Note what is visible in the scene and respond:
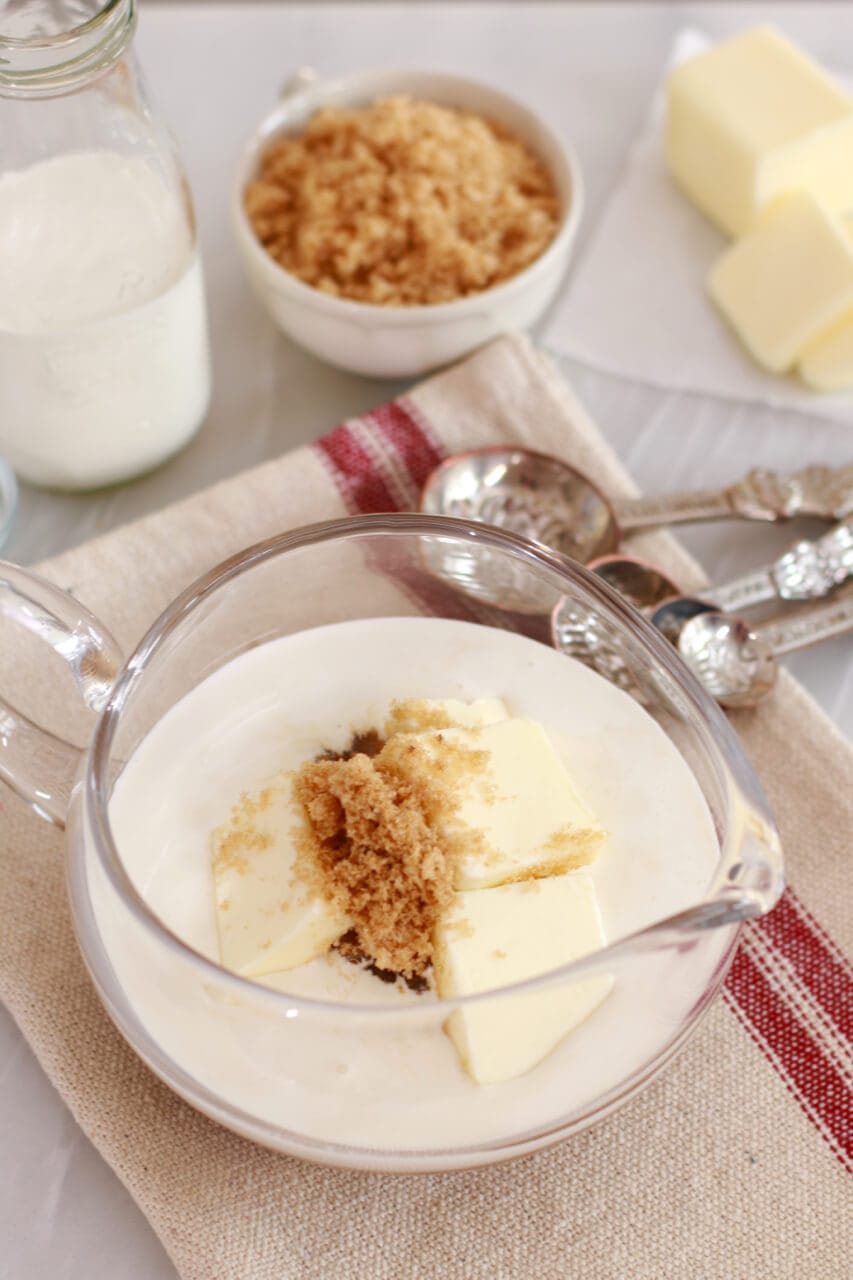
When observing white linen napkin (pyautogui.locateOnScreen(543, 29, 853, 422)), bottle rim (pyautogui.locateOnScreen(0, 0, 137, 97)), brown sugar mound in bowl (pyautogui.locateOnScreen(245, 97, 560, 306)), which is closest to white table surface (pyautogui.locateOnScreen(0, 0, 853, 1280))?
white linen napkin (pyautogui.locateOnScreen(543, 29, 853, 422))

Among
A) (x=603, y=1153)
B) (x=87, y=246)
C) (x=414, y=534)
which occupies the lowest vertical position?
(x=603, y=1153)

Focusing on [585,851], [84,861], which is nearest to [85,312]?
[84,861]

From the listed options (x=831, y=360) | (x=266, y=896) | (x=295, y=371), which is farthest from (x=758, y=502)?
(x=266, y=896)

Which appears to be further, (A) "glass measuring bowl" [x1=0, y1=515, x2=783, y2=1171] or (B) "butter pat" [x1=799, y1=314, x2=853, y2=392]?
(B) "butter pat" [x1=799, y1=314, x2=853, y2=392]

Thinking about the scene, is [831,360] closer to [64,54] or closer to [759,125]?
[759,125]

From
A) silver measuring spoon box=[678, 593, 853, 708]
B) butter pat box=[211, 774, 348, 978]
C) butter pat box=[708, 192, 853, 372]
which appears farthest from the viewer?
butter pat box=[708, 192, 853, 372]

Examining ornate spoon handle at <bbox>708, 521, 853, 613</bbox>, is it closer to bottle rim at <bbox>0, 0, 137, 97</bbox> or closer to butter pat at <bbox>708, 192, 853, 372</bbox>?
butter pat at <bbox>708, 192, 853, 372</bbox>

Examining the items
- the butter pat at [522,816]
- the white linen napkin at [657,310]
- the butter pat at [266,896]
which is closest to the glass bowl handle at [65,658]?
the butter pat at [266,896]
